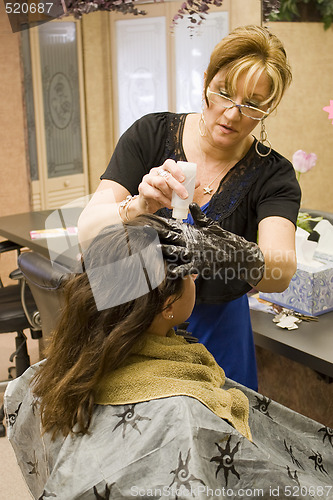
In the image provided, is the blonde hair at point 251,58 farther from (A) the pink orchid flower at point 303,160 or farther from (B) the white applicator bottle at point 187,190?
(A) the pink orchid flower at point 303,160

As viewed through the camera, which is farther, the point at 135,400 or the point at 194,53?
the point at 194,53

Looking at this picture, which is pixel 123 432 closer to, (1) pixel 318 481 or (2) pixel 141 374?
(2) pixel 141 374

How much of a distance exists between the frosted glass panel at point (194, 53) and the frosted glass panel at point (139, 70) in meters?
0.10

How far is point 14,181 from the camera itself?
4.04m

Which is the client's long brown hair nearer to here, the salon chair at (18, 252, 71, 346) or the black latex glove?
the black latex glove

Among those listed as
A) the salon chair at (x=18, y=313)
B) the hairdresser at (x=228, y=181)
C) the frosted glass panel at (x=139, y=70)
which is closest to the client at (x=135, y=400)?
the hairdresser at (x=228, y=181)

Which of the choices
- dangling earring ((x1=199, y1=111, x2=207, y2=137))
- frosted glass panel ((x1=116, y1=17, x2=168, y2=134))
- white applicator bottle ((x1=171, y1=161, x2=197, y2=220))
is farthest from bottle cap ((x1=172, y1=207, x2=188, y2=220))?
frosted glass panel ((x1=116, y1=17, x2=168, y2=134))

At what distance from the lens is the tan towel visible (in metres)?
1.12

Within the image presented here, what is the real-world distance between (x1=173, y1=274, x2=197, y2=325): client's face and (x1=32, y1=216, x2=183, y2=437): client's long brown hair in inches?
2.2

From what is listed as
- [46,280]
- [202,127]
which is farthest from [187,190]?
[46,280]

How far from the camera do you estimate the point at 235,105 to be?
4.53 ft

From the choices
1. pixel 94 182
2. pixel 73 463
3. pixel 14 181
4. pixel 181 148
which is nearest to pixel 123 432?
pixel 73 463

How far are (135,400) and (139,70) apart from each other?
2.63m

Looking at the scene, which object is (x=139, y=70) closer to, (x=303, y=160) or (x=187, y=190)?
(x=303, y=160)
